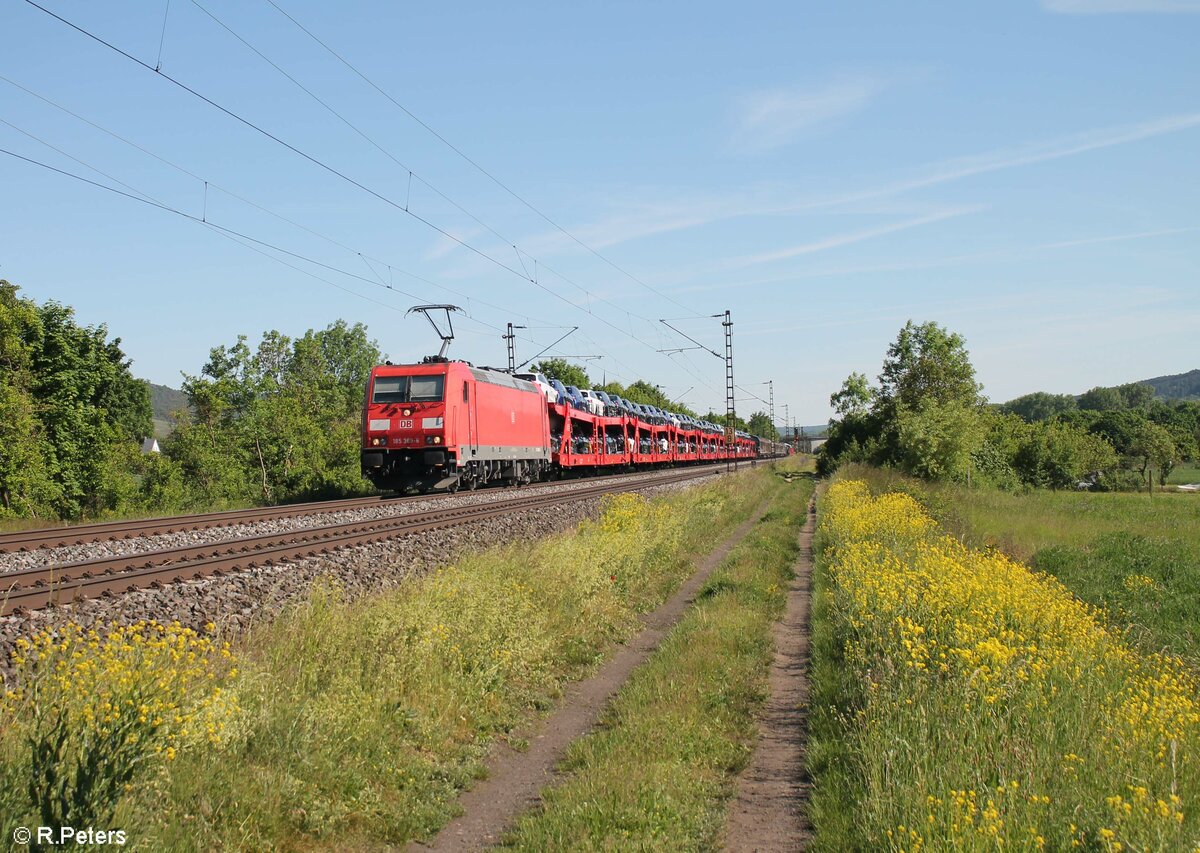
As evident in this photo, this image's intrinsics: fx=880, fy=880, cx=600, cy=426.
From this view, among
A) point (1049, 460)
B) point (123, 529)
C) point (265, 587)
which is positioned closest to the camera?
point (265, 587)

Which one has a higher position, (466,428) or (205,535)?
(466,428)

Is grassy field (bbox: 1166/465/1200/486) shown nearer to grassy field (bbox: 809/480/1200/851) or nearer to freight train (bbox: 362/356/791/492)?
freight train (bbox: 362/356/791/492)

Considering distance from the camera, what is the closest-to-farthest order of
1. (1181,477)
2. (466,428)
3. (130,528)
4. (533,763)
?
(533,763), (130,528), (466,428), (1181,477)

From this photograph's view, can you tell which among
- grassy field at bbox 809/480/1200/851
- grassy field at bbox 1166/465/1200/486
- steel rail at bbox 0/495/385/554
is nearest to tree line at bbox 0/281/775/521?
steel rail at bbox 0/495/385/554

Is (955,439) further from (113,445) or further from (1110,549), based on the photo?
(113,445)

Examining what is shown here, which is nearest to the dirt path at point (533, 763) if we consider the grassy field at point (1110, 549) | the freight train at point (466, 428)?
the grassy field at point (1110, 549)

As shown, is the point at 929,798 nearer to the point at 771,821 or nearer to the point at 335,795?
the point at 771,821

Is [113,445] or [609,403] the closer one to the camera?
[113,445]

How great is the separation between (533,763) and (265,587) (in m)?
4.89

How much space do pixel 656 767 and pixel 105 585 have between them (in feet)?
22.3

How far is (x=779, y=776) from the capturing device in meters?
6.78

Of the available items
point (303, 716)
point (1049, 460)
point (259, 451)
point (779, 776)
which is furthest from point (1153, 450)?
point (303, 716)

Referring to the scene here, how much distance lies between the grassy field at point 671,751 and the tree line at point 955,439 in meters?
32.1

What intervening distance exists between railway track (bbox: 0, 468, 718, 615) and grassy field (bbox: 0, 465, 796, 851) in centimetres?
155
